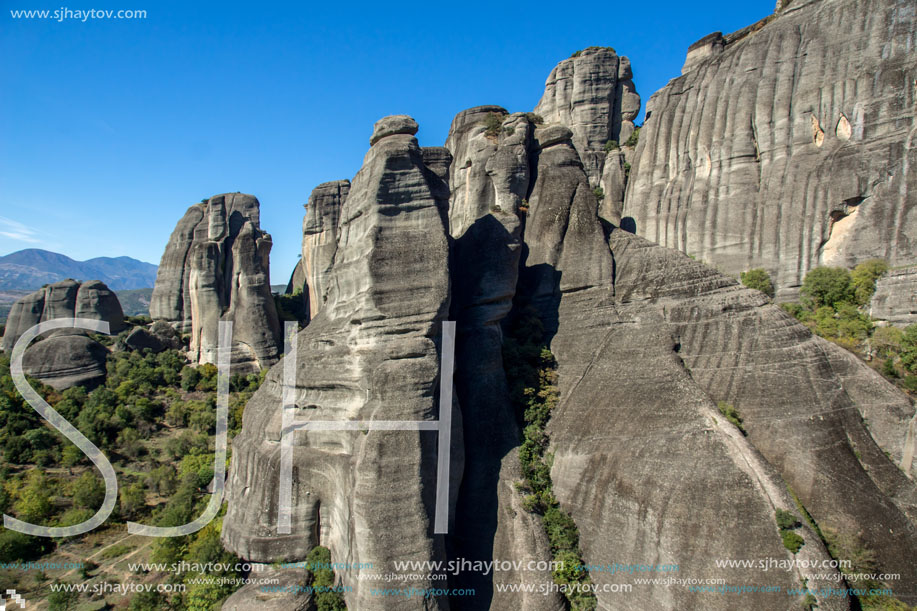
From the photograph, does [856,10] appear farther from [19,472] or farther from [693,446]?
[19,472]

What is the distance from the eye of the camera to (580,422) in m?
17.4

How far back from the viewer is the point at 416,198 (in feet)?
53.8

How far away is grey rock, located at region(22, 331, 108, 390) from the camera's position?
36906mm

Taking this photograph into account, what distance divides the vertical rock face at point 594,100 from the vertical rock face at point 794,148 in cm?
649

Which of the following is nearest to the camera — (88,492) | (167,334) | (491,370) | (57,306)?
(491,370)

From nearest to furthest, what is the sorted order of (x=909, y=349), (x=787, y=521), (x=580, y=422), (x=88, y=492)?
(x=787, y=521) → (x=580, y=422) → (x=909, y=349) → (x=88, y=492)

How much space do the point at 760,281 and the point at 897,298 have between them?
241 inches

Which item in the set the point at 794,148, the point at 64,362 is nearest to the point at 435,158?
the point at 794,148

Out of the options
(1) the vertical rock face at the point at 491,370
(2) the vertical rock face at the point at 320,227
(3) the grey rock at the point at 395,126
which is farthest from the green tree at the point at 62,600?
(2) the vertical rock face at the point at 320,227

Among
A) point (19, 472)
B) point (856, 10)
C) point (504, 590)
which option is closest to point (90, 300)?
point (19, 472)

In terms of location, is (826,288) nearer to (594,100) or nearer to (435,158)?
(435,158)

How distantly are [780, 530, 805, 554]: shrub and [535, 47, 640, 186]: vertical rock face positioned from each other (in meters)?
31.9

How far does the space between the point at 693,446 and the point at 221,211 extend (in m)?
49.8

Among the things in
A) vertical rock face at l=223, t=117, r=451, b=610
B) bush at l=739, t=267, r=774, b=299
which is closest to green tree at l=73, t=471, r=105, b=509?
vertical rock face at l=223, t=117, r=451, b=610
